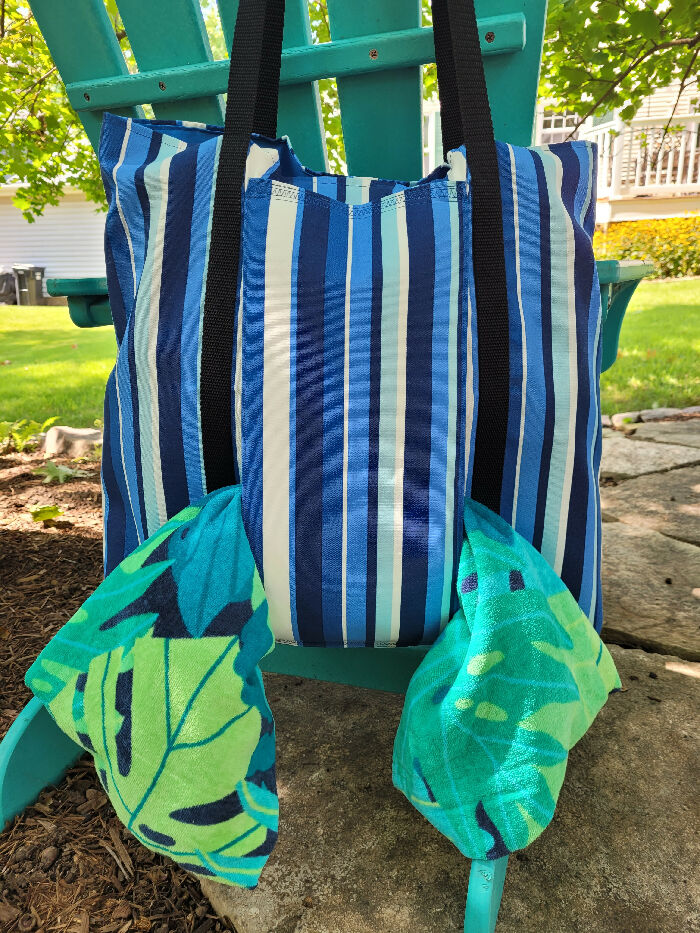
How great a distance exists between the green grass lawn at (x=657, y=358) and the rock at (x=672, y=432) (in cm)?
49

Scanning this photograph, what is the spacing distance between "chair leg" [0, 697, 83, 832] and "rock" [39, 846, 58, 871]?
113 mm

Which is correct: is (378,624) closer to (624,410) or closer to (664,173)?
(624,410)

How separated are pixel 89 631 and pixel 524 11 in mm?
1222

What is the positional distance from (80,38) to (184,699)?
1.22 metres

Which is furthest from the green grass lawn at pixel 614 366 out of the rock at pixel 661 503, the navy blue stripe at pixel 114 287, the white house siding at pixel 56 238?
the white house siding at pixel 56 238

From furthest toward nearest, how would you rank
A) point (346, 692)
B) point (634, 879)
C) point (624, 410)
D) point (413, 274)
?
1. point (624, 410)
2. point (346, 692)
3. point (634, 879)
4. point (413, 274)

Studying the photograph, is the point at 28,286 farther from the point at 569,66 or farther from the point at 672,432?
the point at 569,66

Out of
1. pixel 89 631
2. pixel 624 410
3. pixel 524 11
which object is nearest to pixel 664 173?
pixel 624 410

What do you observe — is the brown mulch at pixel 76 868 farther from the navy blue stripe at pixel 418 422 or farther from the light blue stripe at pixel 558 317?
the light blue stripe at pixel 558 317

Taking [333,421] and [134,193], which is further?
[134,193]

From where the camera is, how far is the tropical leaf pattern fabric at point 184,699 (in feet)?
2.87

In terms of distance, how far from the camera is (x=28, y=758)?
4.16 ft

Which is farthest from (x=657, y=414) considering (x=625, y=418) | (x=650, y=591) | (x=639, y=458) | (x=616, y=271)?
(x=616, y=271)

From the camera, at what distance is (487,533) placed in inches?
37.6
